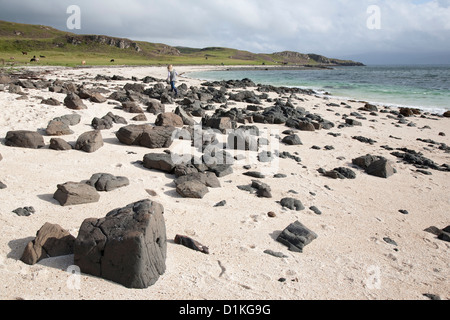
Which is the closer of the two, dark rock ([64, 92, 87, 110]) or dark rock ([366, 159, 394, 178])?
dark rock ([366, 159, 394, 178])

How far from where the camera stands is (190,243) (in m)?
5.81

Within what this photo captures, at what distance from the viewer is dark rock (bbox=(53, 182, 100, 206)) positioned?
672 cm

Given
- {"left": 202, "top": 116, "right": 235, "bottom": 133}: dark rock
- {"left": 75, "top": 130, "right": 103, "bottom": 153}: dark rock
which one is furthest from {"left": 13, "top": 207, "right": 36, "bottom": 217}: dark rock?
{"left": 202, "top": 116, "right": 235, "bottom": 133}: dark rock

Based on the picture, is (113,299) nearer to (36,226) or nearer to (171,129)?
(36,226)

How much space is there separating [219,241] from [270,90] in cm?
3177

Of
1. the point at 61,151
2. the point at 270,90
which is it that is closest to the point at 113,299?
the point at 61,151

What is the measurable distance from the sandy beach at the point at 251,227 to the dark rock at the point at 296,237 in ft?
0.38

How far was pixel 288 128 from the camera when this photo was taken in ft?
53.0

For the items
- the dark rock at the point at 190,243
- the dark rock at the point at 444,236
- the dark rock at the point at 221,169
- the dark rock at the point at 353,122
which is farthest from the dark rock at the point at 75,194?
the dark rock at the point at 353,122

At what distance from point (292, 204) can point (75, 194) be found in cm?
494

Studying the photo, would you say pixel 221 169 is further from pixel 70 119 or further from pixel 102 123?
pixel 70 119

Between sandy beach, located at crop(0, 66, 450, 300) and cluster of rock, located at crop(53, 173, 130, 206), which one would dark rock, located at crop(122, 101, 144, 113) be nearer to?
sandy beach, located at crop(0, 66, 450, 300)

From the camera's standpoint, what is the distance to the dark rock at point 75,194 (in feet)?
22.0

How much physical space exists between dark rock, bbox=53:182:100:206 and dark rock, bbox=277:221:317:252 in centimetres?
405
